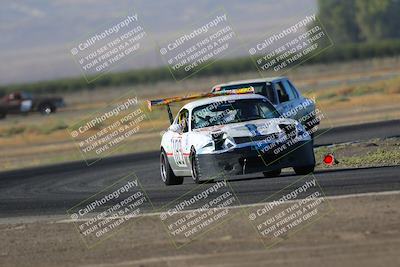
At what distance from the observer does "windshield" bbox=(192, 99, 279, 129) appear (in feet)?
53.3

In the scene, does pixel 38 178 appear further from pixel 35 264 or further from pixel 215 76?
pixel 215 76

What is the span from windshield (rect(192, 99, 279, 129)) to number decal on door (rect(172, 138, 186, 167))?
387mm

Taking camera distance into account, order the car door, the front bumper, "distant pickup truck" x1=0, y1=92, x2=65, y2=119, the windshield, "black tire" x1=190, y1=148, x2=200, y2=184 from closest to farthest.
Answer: the front bumper < "black tire" x1=190, y1=148, x2=200, y2=184 < the windshield < "distant pickup truck" x1=0, y1=92, x2=65, y2=119 < the car door

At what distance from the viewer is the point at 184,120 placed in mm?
16891

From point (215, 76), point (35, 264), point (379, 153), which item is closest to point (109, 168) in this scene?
point (379, 153)

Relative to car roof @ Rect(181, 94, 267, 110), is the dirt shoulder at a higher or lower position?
lower

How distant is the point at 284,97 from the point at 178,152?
596 centimetres

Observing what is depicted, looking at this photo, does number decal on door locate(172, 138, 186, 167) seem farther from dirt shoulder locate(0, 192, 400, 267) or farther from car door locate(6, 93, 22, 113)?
car door locate(6, 93, 22, 113)

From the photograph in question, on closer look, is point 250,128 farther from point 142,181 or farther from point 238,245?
point 238,245

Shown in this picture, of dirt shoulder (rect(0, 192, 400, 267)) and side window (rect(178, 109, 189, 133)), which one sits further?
side window (rect(178, 109, 189, 133))

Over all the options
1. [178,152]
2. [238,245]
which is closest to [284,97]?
[178,152]

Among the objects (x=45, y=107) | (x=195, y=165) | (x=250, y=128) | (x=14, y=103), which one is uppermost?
(x=14, y=103)

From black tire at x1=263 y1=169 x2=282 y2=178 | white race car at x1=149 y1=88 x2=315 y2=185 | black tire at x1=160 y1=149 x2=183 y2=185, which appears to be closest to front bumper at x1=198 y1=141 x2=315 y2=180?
white race car at x1=149 y1=88 x2=315 y2=185

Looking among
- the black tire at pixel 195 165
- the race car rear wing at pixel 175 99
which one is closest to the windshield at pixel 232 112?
the race car rear wing at pixel 175 99
